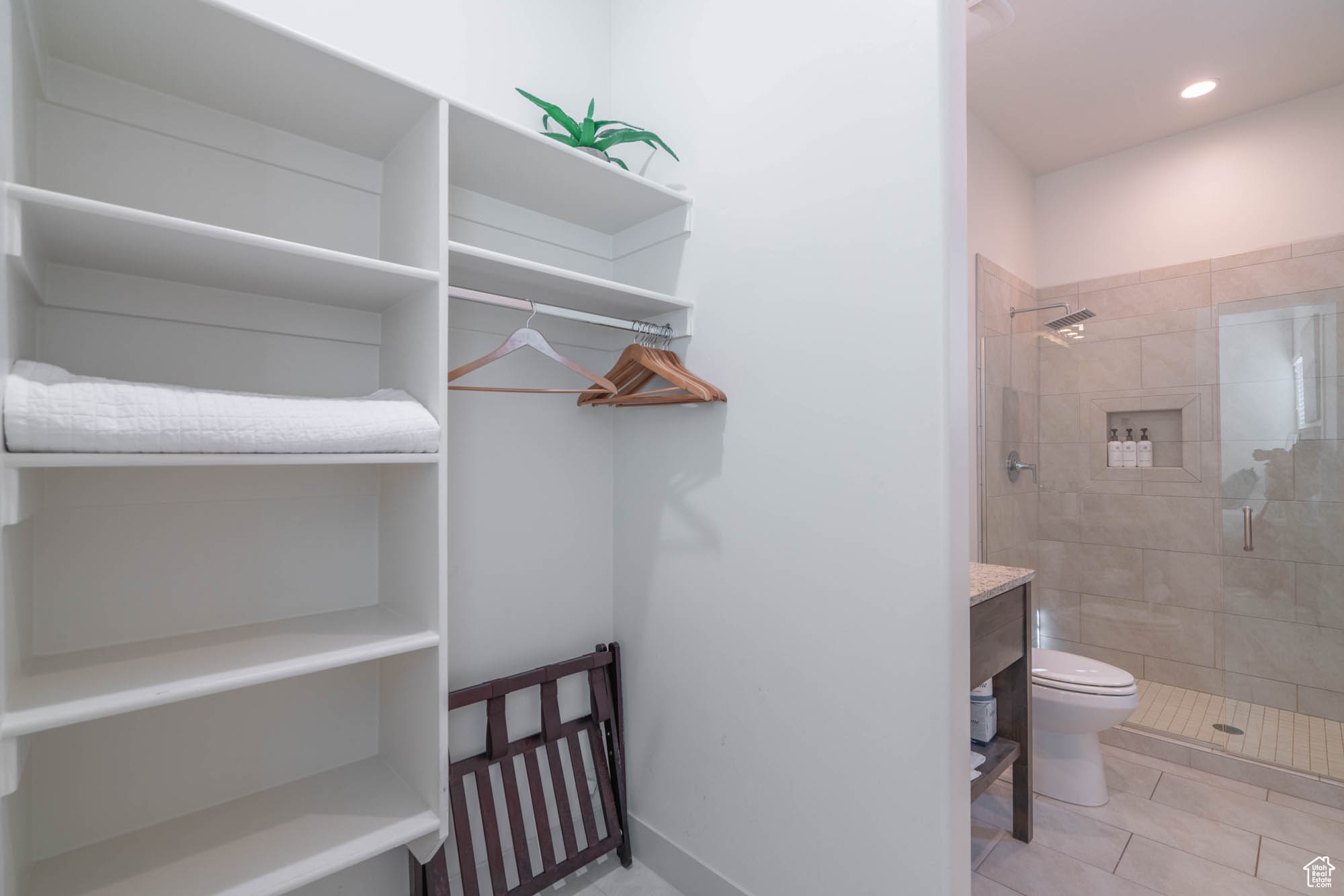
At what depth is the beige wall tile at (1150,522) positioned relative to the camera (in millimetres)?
2584

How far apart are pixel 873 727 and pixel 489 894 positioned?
1.05 metres

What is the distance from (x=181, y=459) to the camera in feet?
2.81

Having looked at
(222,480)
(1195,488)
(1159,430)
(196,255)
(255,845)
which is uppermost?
(196,255)

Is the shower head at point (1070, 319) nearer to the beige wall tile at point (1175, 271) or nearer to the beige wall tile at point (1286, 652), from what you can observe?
the beige wall tile at point (1175, 271)

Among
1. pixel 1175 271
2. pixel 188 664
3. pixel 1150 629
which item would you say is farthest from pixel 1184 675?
pixel 188 664

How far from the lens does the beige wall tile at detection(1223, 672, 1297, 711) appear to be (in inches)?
92.4

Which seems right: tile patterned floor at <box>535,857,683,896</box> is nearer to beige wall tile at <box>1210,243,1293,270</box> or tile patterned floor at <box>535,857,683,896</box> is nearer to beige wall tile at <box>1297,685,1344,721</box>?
beige wall tile at <box>1297,685,1344,721</box>

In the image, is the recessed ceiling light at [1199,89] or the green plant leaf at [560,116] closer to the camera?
the green plant leaf at [560,116]

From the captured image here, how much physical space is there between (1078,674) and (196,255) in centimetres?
271

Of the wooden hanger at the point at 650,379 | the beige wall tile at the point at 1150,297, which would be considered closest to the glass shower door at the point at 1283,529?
the beige wall tile at the point at 1150,297

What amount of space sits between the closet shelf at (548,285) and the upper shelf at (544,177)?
0.59ft

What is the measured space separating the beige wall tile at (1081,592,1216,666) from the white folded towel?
10.4 ft

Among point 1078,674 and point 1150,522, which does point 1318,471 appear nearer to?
point 1150,522

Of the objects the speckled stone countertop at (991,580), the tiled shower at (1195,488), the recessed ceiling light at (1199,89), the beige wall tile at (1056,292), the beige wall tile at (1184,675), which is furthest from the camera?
the beige wall tile at (1056,292)
